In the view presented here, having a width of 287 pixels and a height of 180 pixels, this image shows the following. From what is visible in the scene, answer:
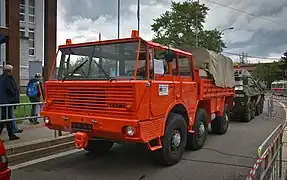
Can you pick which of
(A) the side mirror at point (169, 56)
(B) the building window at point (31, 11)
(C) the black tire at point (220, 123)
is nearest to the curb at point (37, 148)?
(A) the side mirror at point (169, 56)

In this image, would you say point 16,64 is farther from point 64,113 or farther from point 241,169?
point 241,169

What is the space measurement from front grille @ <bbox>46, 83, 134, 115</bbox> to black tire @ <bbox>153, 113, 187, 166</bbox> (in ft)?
4.02

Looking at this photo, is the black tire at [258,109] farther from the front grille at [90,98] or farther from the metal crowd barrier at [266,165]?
the front grille at [90,98]

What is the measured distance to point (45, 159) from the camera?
21.8 feet

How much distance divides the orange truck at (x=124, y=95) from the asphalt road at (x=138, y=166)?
39 cm

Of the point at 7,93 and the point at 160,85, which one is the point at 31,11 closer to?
the point at 7,93

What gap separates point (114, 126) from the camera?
5320 mm

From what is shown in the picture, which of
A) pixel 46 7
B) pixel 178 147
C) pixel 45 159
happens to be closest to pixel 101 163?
pixel 45 159

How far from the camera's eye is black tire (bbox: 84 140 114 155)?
718 cm

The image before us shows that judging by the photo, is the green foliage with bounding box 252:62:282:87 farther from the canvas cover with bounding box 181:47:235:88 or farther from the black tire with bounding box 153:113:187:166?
the black tire with bounding box 153:113:187:166

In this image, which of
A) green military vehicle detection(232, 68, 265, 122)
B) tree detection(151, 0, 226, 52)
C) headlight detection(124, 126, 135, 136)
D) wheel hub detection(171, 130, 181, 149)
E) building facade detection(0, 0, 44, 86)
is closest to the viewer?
headlight detection(124, 126, 135, 136)

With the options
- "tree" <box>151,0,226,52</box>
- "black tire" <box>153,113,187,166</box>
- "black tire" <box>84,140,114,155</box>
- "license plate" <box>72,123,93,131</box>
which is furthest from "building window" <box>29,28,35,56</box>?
"black tire" <box>153,113,187,166</box>

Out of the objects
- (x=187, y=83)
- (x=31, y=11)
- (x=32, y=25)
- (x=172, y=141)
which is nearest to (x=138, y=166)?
(x=172, y=141)

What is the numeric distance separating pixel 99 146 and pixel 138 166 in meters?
1.35
